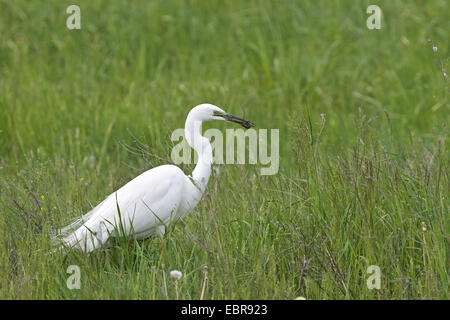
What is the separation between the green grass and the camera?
3.40 metres

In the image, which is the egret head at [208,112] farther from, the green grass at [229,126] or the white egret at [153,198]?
the green grass at [229,126]

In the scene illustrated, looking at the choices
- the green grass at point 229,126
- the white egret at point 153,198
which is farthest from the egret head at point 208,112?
the green grass at point 229,126

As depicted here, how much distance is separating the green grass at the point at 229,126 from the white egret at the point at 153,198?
0.11m

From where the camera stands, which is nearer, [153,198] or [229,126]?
[153,198]

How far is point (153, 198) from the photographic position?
3.88 m

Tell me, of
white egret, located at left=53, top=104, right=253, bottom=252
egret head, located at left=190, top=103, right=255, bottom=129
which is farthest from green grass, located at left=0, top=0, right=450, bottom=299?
egret head, located at left=190, top=103, right=255, bottom=129

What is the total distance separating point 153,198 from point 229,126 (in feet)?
9.11

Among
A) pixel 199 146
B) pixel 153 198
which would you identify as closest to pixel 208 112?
pixel 199 146

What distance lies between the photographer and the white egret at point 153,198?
380 cm

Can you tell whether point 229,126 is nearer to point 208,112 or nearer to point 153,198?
point 208,112

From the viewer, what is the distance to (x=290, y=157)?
6180mm

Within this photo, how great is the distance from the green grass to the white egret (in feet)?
0.36

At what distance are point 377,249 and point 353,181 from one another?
0.36 meters
